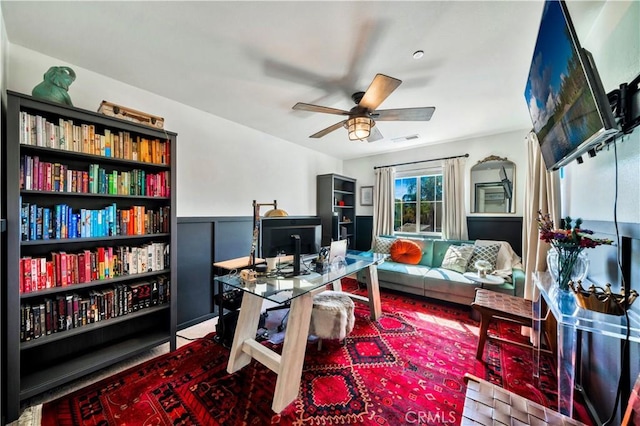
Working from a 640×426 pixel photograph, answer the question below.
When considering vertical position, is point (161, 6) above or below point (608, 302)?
above

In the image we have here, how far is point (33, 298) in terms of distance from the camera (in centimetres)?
164

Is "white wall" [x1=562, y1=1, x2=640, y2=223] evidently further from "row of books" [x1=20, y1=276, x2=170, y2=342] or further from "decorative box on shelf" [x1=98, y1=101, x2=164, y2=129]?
"row of books" [x1=20, y1=276, x2=170, y2=342]

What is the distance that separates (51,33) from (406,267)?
427 centimetres

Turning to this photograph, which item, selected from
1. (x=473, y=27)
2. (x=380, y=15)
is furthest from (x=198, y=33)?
(x=473, y=27)

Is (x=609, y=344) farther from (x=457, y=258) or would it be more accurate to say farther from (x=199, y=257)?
(x=199, y=257)

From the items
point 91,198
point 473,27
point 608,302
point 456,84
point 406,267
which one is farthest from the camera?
point 406,267

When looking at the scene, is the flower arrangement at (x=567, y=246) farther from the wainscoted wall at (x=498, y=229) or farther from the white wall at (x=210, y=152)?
the white wall at (x=210, y=152)

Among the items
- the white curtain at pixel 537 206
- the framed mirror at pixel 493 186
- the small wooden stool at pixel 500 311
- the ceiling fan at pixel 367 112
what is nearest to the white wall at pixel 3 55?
the ceiling fan at pixel 367 112

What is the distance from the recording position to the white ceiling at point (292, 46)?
1.35 metres

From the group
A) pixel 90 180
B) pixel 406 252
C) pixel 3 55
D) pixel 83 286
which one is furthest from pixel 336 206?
pixel 3 55

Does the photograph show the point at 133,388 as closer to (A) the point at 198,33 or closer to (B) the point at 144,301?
(B) the point at 144,301

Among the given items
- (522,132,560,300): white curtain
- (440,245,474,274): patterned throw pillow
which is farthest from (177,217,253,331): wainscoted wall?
(522,132,560,300): white curtain

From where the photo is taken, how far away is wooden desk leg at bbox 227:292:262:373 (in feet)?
6.02

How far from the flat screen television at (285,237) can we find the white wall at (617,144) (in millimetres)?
1930
